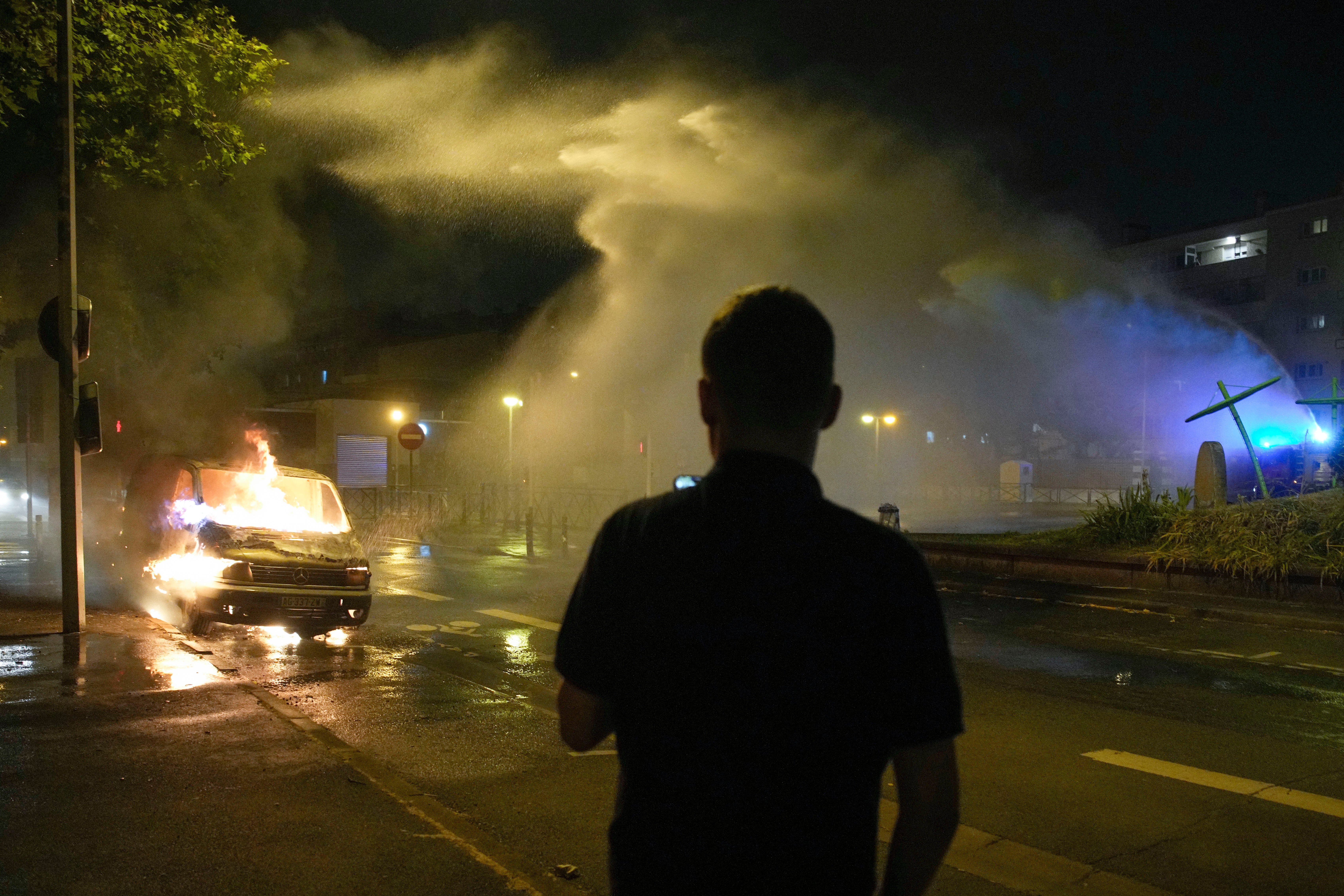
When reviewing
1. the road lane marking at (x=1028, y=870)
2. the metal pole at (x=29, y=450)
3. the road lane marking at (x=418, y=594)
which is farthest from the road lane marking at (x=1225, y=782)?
the metal pole at (x=29, y=450)

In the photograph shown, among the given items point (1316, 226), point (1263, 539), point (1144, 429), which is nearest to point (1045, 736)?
point (1263, 539)

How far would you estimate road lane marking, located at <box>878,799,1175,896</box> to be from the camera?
170 inches

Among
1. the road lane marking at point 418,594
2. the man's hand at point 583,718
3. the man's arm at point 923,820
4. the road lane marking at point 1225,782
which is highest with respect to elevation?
the man's hand at point 583,718

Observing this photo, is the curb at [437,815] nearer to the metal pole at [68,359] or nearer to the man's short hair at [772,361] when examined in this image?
the man's short hair at [772,361]

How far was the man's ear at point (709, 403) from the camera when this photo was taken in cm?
185

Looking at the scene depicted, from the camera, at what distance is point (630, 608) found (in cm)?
177

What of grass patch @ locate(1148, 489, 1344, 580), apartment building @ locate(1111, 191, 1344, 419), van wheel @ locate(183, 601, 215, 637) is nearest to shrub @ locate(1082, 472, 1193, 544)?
grass patch @ locate(1148, 489, 1344, 580)

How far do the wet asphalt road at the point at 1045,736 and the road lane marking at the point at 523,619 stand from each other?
5 centimetres

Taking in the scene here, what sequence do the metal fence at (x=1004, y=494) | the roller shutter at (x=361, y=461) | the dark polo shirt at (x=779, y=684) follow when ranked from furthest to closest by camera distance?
the metal fence at (x=1004, y=494)
the roller shutter at (x=361, y=461)
the dark polo shirt at (x=779, y=684)

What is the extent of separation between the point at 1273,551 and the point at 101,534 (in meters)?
17.6

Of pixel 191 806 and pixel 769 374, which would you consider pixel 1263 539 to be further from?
pixel 769 374

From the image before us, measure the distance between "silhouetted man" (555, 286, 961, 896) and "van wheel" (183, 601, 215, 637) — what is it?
964 centimetres

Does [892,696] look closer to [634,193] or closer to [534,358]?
[634,193]

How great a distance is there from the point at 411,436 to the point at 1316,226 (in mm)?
49960
